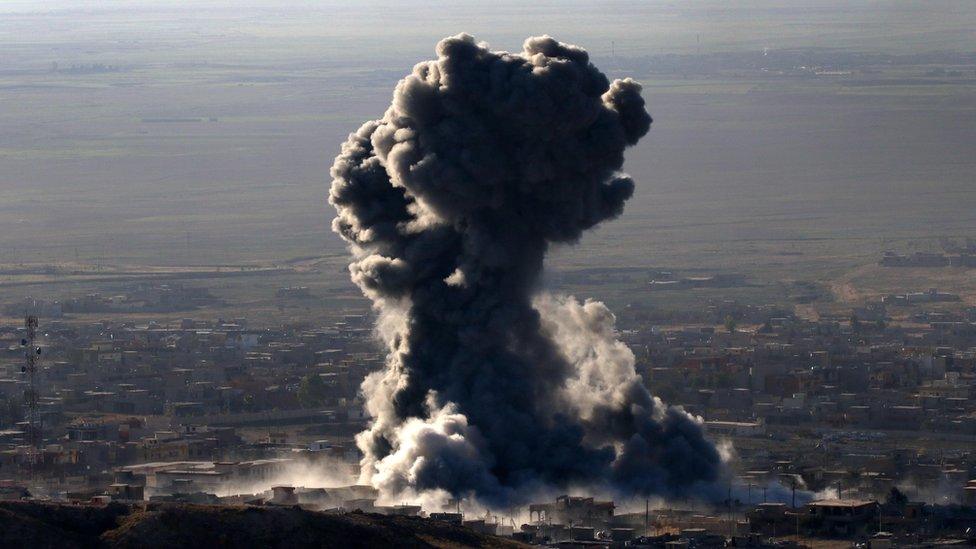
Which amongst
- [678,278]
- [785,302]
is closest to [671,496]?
[785,302]

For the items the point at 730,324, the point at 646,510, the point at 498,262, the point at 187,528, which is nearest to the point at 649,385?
the point at 498,262

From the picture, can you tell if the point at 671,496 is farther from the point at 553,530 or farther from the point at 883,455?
the point at 883,455

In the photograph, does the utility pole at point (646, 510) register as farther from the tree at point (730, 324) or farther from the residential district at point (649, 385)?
the tree at point (730, 324)

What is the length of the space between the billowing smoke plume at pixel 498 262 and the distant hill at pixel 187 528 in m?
15.8

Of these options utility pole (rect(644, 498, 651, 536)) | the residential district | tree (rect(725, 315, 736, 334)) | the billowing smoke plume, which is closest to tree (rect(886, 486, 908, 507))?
the residential district

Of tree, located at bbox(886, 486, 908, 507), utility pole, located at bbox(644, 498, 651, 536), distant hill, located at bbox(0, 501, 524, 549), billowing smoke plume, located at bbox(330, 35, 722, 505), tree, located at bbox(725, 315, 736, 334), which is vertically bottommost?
distant hill, located at bbox(0, 501, 524, 549)

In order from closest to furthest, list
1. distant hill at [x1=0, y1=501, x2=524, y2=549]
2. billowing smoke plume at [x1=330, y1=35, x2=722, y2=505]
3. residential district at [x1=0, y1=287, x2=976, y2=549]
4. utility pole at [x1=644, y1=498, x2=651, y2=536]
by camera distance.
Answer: distant hill at [x1=0, y1=501, x2=524, y2=549] < utility pole at [x1=644, y1=498, x2=651, y2=536] < residential district at [x1=0, y1=287, x2=976, y2=549] < billowing smoke plume at [x1=330, y1=35, x2=722, y2=505]

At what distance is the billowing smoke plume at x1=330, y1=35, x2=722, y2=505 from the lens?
74.7m

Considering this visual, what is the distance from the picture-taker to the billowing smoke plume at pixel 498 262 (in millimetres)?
74688

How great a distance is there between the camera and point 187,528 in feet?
179

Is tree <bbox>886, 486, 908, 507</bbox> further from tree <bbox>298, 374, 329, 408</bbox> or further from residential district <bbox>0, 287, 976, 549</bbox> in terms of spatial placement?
tree <bbox>298, 374, 329, 408</bbox>

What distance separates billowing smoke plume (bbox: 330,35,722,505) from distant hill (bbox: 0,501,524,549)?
51.9ft

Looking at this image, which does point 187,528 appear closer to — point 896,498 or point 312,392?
point 896,498

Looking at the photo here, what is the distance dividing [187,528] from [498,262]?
2319cm
